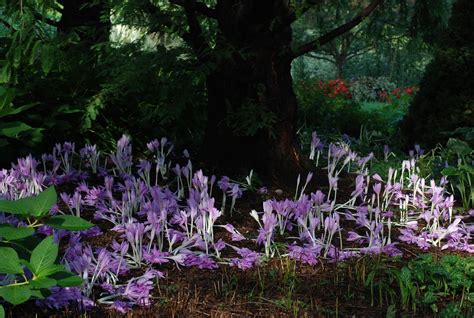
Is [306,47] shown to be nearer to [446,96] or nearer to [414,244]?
[414,244]

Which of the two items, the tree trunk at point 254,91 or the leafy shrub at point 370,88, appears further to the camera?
the leafy shrub at point 370,88

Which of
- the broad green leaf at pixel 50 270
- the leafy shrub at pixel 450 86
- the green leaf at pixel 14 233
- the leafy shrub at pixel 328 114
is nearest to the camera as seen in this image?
the broad green leaf at pixel 50 270

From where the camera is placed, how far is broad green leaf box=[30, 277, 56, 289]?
2379 mm

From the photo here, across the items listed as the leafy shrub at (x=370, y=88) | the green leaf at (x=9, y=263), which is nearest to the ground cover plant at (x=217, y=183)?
the green leaf at (x=9, y=263)

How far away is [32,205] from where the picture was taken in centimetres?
264

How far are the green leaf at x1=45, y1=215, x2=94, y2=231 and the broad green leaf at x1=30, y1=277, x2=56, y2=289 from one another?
0.84 feet

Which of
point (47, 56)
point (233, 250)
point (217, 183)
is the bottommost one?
point (233, 250)

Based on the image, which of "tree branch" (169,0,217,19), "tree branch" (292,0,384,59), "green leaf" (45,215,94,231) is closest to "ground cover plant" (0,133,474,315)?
→ "green leaf" (45,215,94,231)

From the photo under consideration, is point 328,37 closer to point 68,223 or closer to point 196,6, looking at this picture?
point 196,6

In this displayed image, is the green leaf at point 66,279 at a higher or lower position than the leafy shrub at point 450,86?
lower

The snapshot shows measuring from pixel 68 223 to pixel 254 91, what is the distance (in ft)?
8.23

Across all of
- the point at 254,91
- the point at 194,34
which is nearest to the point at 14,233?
the point at 254,91

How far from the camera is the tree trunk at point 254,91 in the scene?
192 inches

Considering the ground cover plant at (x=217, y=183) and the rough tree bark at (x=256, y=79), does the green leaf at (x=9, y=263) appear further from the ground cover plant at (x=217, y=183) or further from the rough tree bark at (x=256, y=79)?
the rough tree bark at (x=256, y=79)
